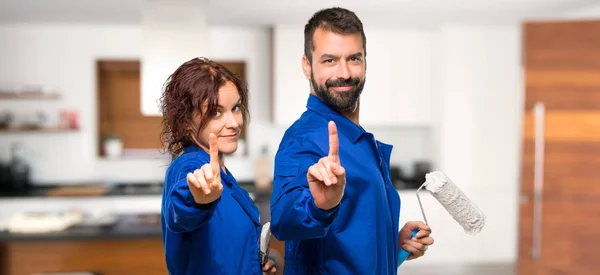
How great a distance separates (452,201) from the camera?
149cm

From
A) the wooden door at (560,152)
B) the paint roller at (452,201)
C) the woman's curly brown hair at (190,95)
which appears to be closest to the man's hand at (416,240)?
the paint roller at (452,201)

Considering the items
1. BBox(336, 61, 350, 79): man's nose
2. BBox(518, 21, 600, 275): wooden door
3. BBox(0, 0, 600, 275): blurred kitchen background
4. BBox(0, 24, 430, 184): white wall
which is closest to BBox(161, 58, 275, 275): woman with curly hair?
BBox(336, 61, 350, 79): man's nose

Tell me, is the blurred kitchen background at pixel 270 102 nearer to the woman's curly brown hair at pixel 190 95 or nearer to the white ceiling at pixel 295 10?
the white ceiling at pixel 295 10

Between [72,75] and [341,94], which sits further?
[72,75]

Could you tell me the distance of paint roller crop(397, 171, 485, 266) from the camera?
145cm

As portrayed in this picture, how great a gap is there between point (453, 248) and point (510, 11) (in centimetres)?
216

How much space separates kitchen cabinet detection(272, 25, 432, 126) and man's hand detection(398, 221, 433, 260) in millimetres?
3747

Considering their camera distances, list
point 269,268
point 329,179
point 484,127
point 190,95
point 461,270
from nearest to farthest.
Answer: point 329,179, point 190,95, point 269,268, point 461,270, point 484,127

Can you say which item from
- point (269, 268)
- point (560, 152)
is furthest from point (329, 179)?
point (560, 152)

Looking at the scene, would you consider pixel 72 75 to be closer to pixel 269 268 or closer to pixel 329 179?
Result: pixel 269 268

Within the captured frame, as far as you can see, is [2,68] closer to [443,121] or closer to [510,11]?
[443,121]

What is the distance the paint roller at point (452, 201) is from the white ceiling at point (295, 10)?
114 inches

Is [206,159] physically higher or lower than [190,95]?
lower

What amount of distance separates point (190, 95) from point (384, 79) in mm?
4315
